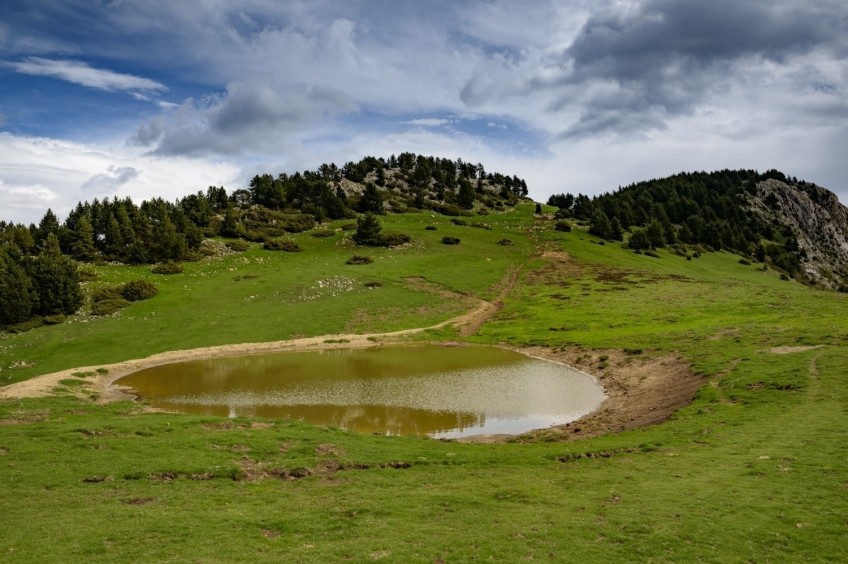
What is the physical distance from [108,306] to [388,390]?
49.2 meters

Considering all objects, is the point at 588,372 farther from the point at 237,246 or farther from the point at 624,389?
the point at 237,246

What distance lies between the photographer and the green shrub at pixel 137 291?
78.2 metres

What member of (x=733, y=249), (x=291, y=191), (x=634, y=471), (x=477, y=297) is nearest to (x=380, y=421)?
(x=634, y=471)

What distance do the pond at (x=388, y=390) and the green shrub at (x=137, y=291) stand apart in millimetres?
25772

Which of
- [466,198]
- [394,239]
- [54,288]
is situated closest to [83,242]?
[54,288]

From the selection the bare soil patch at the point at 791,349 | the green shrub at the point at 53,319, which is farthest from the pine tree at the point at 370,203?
the bare soil patch at the point at 791,349

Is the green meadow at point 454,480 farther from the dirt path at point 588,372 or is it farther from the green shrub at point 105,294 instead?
the green shrub at point 105,294

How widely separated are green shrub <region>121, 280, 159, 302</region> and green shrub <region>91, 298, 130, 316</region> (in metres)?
1.67

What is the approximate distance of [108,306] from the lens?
72.9 meters

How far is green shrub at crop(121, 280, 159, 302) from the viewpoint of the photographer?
78188mm

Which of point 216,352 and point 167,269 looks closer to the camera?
point 216,352

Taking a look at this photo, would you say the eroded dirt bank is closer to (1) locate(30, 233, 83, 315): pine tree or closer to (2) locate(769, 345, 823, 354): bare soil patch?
(2) locate(769, 345, 823, 354): bare soil patch

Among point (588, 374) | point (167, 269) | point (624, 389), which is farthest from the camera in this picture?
point (167, 269)

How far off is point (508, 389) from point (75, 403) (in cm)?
Answer: 3401
